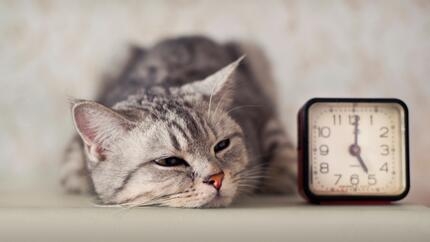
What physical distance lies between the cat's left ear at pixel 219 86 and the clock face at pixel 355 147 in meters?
0.20

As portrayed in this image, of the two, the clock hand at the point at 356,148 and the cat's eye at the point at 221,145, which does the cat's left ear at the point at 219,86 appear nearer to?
the cat's eye at the point at 221,145

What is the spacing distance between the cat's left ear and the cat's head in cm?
2

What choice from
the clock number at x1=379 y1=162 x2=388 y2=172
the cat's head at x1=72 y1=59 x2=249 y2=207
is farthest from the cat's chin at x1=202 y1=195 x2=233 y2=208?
the clock number at x1=379 y1=162 x2=388 y2=172

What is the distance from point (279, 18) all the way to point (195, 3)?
251 millimetres

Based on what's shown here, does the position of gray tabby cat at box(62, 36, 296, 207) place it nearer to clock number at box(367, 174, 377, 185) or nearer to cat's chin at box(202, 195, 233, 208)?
cat's chin at box(202, 195, 233, 208)

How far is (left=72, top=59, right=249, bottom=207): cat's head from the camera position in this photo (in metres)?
1.08

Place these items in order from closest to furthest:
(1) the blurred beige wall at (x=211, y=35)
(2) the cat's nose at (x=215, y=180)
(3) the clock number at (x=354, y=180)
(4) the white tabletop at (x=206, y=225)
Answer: (4) the white tabletop at (x=206, y=225) < (2) the cat's nose at (x=215, y=180) < (3) the clock number at (x=354, y=180) < (1) the blurred beige wall at (x=211, y=35)

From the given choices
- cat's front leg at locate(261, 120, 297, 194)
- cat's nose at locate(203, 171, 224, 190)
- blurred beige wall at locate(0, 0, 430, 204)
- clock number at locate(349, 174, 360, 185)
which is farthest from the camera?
blurred beige wall at locate(0, 0, 430, 204)

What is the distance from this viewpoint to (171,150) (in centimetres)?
110

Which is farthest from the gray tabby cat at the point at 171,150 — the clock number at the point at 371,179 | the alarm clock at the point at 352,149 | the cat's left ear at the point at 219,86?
the clock number at the point at 371,179

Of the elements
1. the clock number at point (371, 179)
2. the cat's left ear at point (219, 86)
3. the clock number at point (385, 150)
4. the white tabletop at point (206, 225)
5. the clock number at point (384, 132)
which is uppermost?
the cat's left ear at point (219, 86)

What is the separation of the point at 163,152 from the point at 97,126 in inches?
5.6

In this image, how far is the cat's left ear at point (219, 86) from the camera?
1242 mm

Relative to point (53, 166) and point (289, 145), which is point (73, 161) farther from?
point (289, 145)
